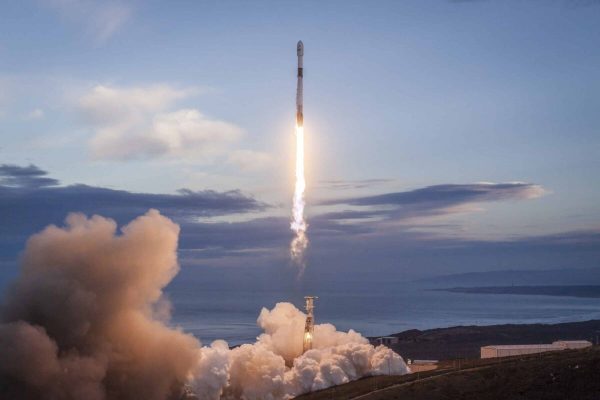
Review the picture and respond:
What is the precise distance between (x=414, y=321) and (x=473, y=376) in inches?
5844

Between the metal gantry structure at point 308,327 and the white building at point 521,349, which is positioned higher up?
the metal gantry structure at point 308,327

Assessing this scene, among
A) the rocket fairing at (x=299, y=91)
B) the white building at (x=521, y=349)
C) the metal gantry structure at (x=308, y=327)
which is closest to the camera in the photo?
the rocket fairing at (x=299, y=91)

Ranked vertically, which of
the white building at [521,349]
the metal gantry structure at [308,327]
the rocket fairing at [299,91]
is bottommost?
the white building at [521,349]

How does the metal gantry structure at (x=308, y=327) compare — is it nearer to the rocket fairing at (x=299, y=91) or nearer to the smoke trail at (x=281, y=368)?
the smoke trail at (x=281, y=368)

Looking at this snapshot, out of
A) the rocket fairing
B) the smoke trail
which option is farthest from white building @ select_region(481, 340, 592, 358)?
the rocket fairing

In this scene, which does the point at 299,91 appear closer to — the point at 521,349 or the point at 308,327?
the point at 308,327

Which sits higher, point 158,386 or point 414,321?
point 158,386

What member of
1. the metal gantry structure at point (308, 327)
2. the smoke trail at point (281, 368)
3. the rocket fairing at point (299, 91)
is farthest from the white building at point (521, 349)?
the rocket fairing at point (299, 91)

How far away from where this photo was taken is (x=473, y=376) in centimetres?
5259

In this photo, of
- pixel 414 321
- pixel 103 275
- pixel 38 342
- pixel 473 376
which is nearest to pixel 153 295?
pixel 103 275

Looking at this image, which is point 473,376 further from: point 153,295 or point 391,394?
point 153,295

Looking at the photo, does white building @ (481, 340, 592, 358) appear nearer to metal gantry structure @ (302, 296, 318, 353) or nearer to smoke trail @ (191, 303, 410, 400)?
smoke trail @ (191, 303, 410, 400)

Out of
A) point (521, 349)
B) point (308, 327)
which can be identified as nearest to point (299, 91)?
point (308, 327)

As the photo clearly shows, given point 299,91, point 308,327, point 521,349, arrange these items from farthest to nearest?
1. point 521,349
2. point 308,327
3. point 299,91
